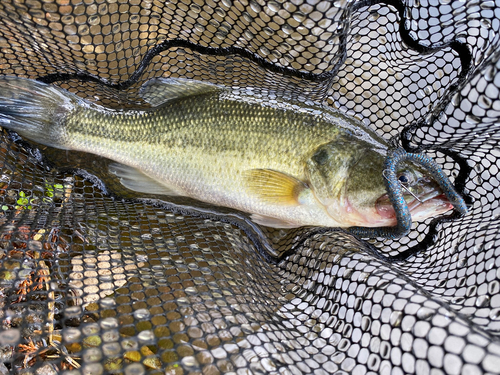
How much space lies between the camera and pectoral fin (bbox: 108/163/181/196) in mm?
2811

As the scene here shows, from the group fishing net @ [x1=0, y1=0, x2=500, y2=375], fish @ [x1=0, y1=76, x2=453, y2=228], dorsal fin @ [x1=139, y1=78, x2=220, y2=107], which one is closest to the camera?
fishing net @ [x1=0, y1=0, x2=500, y2=375]

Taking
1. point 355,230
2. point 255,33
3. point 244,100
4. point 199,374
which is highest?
point 255,33

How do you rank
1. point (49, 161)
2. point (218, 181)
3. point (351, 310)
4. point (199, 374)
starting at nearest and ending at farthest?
point (199, 374) < point (351, 310) < point (218, 181) < point (49, 161)

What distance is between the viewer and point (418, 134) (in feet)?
8.99

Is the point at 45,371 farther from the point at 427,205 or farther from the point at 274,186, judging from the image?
the point at 427,205

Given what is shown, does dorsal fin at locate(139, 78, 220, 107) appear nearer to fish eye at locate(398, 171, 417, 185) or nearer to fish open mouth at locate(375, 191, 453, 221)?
fish eye at locate(398, 171, 417, 185)

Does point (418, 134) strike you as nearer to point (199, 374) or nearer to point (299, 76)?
point (299, 76)

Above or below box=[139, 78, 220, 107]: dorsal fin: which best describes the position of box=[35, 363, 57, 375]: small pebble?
below

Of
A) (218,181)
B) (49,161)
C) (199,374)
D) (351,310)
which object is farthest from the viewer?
(49,161)

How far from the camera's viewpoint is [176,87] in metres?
2.66

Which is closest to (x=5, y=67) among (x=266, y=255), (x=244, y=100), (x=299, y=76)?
(x=244, y=100)

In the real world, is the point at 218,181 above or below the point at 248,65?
below

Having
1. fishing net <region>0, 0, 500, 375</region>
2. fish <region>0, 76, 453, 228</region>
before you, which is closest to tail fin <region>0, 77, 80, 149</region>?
fish <region>0, 76, 453, 228</region>

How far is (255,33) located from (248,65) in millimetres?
248
